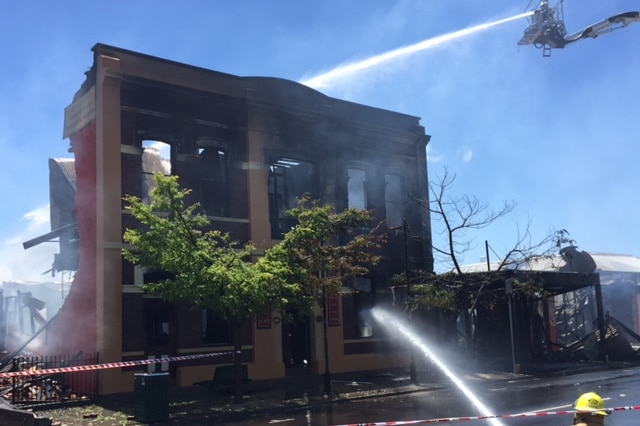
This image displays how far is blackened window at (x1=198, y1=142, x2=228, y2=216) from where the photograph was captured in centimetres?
2125

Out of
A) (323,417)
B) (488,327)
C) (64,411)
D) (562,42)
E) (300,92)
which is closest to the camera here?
(323,417)

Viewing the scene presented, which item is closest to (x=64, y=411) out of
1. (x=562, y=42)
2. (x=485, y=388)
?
(x=485, y=388)

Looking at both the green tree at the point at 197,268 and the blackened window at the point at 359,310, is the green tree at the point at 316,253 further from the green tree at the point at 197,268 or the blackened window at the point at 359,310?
the blackened window at the point at 359,310

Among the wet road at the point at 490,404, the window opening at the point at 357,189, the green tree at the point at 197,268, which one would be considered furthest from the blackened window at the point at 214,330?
the window opening at the point at 357,189

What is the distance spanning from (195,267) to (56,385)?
5.91m

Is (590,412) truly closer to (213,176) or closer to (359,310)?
(213,176)

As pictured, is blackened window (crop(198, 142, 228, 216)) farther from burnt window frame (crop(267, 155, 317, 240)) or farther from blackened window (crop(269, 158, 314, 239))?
blackened window (crop(269, 158, 314, 239))

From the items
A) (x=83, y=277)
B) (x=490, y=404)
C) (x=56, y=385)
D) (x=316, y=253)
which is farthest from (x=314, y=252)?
(x=56, y=385)

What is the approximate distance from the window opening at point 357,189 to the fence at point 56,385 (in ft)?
38.5

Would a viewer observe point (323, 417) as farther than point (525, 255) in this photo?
No

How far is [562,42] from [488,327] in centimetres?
Result: 1230

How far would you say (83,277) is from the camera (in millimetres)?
19734

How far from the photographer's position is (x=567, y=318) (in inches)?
1453

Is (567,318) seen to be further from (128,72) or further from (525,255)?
(128,72)
